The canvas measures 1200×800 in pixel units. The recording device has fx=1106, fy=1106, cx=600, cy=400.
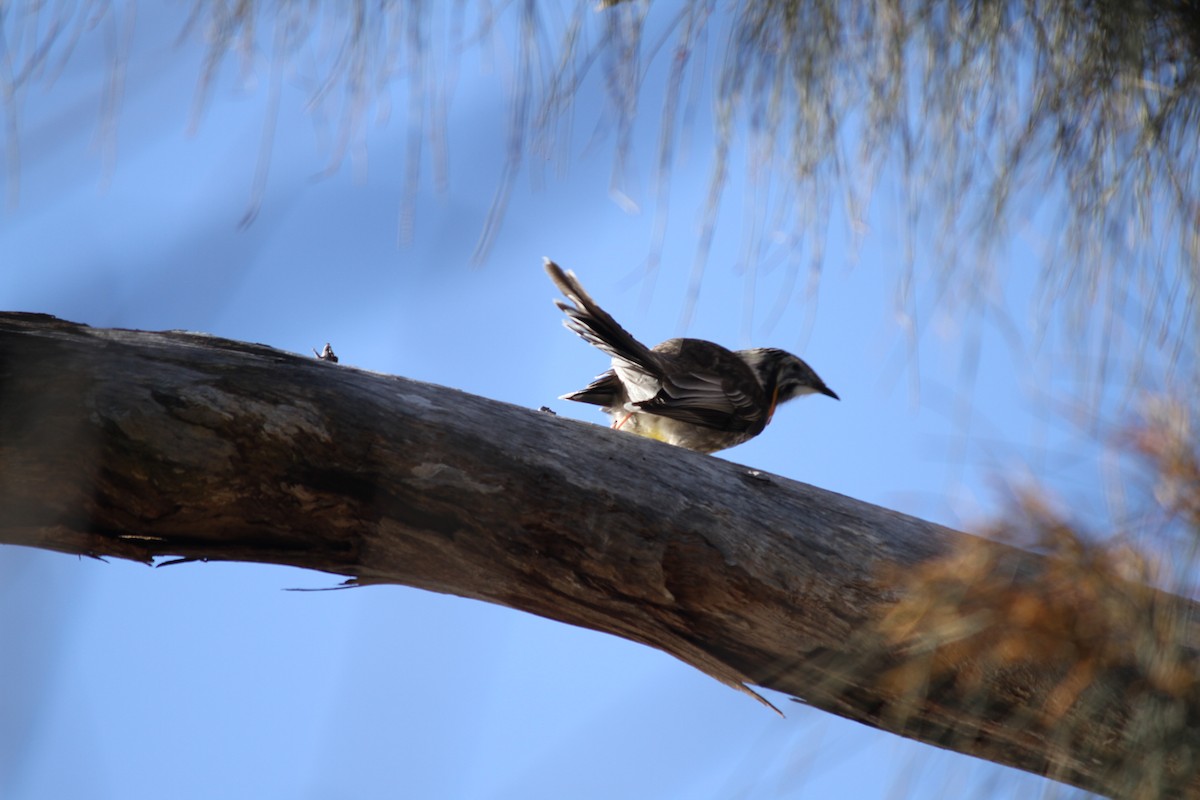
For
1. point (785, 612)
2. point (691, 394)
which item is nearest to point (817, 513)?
point (785, 612)

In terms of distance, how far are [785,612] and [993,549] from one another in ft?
2.37

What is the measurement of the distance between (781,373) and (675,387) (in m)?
1.11

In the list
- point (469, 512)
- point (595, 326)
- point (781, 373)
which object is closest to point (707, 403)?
point (595, 326)

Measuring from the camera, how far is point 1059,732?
184 cm

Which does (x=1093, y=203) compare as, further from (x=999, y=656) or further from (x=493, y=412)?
(x=493, y=412)

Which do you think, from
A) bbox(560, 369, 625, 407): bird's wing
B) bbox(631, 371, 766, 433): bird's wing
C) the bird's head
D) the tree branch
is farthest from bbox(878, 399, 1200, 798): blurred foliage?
the bird's head

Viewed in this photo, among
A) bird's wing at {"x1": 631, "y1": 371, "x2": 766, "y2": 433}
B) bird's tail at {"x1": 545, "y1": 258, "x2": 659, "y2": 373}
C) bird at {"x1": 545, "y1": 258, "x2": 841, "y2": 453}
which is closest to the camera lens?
bird's tail at {"x1": 545, "y1": 258, "x2": 659, "y2": 373}

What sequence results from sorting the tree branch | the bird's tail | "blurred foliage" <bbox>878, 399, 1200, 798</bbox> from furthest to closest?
the bird's tail
the tree branch
"blurred foliage" <bbox>878, 399, 1200, 798</bbox>

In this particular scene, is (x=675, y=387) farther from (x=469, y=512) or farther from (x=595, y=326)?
(x=469, y=512)

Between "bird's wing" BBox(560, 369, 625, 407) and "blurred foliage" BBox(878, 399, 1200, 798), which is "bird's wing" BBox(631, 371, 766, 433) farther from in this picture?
"blurred foliage" BBox(878, 399, 1200, 798)

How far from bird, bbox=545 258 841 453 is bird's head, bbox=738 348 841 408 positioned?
1cm

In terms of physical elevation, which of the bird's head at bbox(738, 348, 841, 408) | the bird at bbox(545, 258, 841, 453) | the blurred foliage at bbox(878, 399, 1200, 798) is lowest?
the blurred foliage at bbox(878, 399, 1200, 798)

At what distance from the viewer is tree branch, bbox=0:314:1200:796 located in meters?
2.16

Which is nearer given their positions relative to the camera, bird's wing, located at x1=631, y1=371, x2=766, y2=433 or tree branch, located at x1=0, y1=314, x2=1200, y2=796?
tree branch, located at x1=0, y1=314, x2=1200, y2=796
